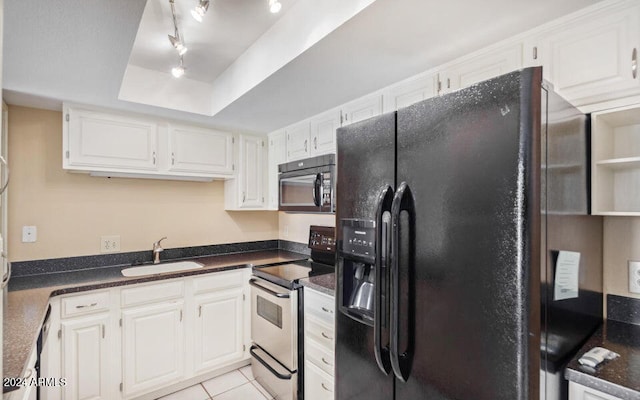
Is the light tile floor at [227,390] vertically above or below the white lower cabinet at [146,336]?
below

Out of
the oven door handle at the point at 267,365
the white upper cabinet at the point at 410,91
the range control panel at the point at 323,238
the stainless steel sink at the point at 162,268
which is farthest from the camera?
the range control panel at the point at 323,238

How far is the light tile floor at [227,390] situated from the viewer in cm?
242

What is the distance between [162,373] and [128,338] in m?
0.38

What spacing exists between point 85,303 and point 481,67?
2.70 metres

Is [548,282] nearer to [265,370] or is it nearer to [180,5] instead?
[180,5]

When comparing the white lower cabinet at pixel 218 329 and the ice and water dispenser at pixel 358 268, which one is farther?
the white lower cabinet at pixel 218 329

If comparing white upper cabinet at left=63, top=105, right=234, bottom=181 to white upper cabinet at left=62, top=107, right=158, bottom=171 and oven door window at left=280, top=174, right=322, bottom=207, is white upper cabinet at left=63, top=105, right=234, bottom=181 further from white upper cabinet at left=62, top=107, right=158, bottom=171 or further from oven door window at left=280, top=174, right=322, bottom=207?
oven door window at left=280, top=174, right=322, bottom=207

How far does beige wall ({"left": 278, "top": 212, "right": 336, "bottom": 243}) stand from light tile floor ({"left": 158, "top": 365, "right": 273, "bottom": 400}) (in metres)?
1.32

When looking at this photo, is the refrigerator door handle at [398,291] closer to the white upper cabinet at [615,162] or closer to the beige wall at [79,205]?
the white upper cabinet at [615,162]

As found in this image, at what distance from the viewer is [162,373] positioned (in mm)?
2408

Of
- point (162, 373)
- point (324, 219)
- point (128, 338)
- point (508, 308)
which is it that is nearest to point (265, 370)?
point (162, 373)

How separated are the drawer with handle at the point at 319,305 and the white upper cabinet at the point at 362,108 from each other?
46.8 inches

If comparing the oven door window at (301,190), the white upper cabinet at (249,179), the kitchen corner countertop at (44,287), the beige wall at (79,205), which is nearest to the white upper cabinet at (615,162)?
the oven door window at (301,190)

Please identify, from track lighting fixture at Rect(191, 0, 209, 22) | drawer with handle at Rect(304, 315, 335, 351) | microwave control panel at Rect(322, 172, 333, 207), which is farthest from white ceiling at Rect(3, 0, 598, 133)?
drawer with handle at Rect(304, 315, 335, 351)
